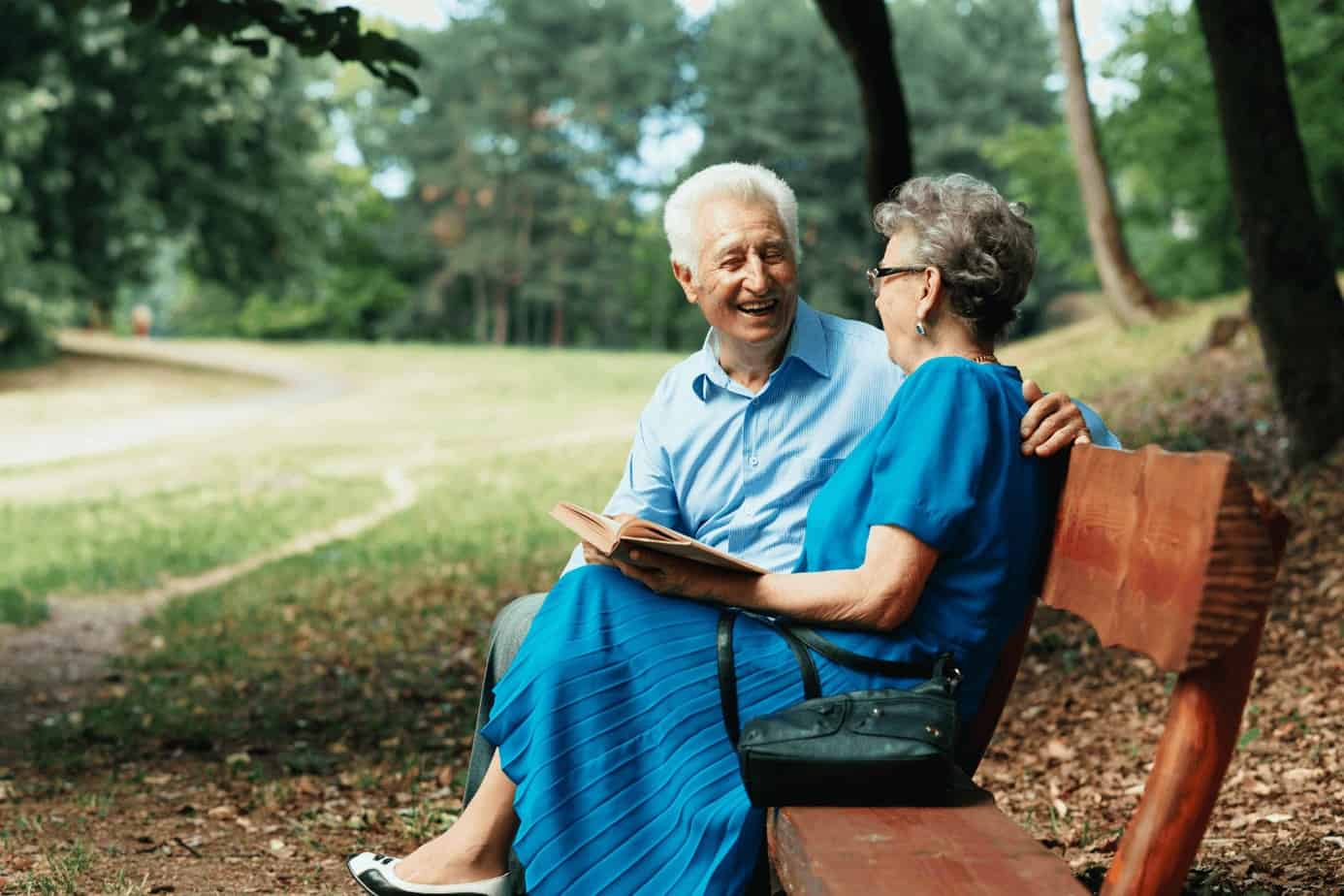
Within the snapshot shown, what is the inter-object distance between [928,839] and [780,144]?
1890 inches

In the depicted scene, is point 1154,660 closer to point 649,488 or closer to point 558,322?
point 649,488

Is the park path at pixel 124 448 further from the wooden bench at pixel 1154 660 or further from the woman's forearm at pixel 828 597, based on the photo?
the wooden bench at pixel 1154 660

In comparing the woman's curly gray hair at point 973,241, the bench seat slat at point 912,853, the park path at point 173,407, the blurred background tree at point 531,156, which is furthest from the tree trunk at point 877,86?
the park path at point 173,407

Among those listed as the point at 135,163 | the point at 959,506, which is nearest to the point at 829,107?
the point at 135,163

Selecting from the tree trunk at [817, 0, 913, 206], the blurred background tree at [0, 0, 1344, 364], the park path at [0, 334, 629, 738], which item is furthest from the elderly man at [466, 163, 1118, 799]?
the blurred background tree at [0, 0, 1344, 364]

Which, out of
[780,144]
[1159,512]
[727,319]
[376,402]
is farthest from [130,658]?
[780,144]

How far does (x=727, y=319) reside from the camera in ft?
12.1

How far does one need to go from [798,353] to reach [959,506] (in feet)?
3.88

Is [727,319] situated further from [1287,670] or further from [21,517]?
[21,517]

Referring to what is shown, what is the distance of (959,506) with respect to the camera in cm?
260

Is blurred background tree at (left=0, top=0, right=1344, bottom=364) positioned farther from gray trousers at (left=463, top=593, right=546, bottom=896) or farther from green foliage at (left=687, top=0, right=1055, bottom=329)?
gray trousers at (left=463, top=593, right=546, bottom=896)

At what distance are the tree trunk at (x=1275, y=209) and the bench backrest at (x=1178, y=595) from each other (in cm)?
578

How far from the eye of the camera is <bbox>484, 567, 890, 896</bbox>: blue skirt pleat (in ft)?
9.39

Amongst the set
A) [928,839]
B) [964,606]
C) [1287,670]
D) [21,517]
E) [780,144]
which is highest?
[780,144]
